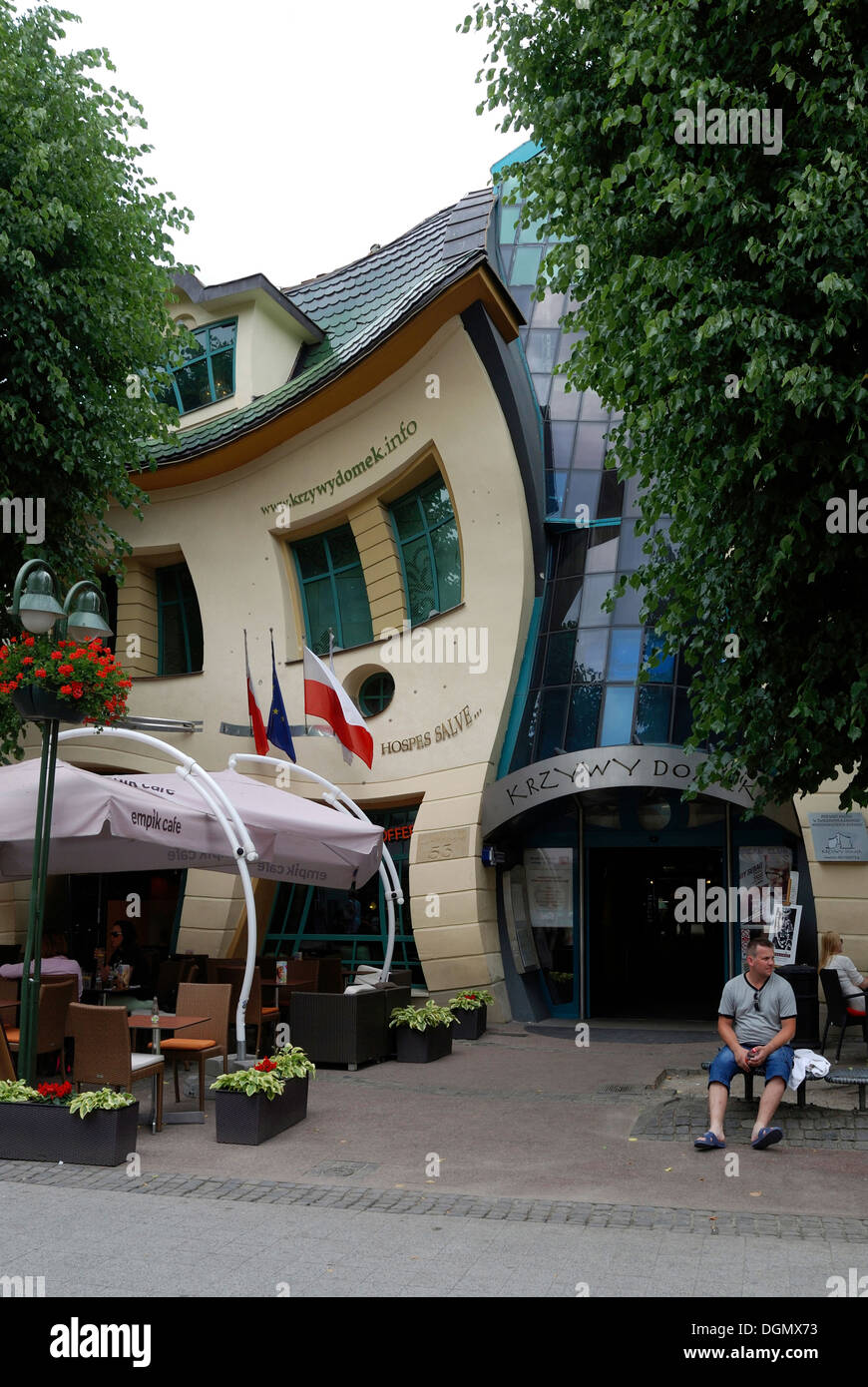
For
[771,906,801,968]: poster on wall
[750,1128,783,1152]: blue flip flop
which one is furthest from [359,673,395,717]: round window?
[750,1128,783,1152]: blue flip flop

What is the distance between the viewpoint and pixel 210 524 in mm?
20703

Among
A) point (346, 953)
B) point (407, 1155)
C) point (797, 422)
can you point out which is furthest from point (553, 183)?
point (346, 953)

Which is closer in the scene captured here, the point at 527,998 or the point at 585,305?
the point at 585,305

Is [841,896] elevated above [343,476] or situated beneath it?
situated beneath

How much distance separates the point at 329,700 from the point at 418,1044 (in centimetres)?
A: 476

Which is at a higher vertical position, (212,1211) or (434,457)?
(434,457)

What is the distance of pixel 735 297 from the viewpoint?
322 inches

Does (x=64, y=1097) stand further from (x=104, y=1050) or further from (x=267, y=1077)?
(x=267, y=1077)

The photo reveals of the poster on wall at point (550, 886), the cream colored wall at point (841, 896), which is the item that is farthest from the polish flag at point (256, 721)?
the cream colored wall at point (841, 896)

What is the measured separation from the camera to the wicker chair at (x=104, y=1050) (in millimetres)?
8945

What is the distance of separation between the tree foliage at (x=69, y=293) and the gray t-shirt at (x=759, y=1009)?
9.87 meters

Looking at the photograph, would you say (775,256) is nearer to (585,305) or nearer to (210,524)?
(585,305)

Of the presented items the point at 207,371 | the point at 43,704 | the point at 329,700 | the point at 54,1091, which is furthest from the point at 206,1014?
the point at 207,371

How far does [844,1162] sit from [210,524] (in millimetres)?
15730
